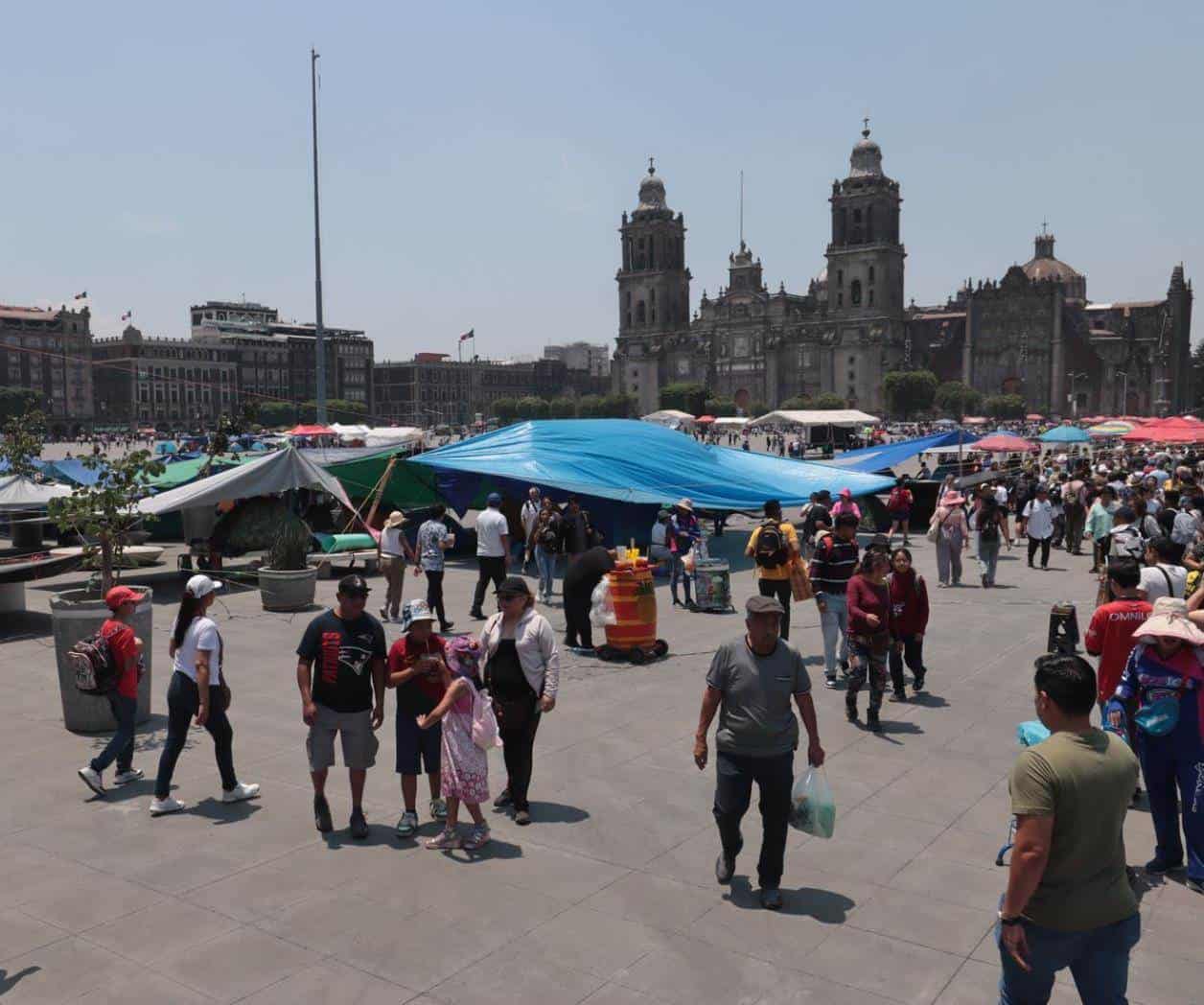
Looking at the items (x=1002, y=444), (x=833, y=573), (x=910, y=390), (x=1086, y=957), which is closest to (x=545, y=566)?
(x=833, y=573)

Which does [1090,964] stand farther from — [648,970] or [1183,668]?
[1183,668]

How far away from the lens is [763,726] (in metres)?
5.51

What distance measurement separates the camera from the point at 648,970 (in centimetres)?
492

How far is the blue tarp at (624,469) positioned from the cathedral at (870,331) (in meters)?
94.3

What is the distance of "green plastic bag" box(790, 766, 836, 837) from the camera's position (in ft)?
18.4

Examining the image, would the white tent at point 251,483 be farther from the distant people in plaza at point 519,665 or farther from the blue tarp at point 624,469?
the distant people in plaza at point 519,665

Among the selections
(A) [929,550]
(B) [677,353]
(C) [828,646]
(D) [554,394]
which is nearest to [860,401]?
(B) [677,353]

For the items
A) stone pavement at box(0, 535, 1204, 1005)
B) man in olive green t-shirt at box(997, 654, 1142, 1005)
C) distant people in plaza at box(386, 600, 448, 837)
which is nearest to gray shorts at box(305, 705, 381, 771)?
distant people in plaza at box(386, 600, 448, 837)

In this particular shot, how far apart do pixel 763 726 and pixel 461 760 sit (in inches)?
74.7

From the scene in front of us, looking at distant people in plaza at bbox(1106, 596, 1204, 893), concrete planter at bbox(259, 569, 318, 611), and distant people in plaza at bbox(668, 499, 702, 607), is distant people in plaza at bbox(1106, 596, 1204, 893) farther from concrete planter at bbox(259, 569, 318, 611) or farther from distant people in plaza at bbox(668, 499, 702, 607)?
concrete planter at bbox(259, 569, 318, 611)

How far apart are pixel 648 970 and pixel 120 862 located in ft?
10.8

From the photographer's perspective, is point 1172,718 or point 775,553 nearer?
point 1172,718

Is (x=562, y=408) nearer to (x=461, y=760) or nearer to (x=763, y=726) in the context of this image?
(x=461, y=760)

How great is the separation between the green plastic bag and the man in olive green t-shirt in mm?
1937
